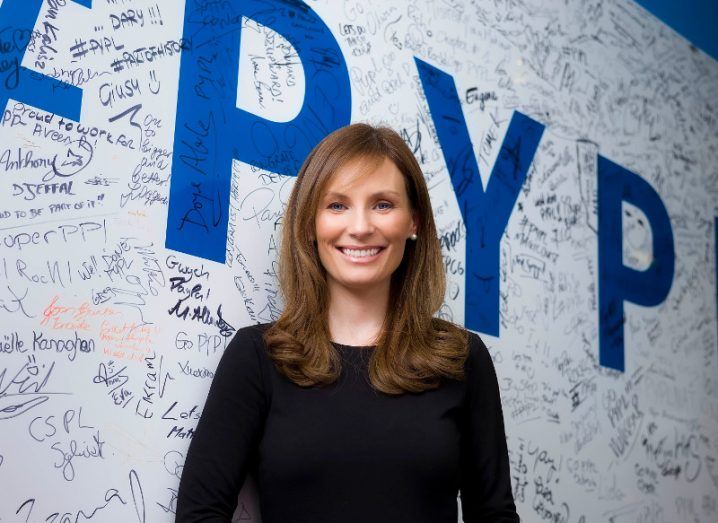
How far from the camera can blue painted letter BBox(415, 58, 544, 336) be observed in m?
2.12

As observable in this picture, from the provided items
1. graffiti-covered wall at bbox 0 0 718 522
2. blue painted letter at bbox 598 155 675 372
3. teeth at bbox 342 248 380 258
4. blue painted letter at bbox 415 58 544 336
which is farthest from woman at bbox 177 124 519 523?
blue painted letter at bbox 598 155 675 372

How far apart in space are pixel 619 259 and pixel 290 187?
1442 mm

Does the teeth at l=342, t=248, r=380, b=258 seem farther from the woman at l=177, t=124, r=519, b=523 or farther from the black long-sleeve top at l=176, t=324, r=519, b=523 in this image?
the black long-sleeve top at l=176, t=324, r=519, b=523

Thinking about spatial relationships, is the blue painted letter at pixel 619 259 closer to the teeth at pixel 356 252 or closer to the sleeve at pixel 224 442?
the teeth at pixel 356 252

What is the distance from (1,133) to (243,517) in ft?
2.75

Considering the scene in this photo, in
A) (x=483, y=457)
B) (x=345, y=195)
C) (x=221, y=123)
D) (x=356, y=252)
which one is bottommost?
(x=483, y=457)

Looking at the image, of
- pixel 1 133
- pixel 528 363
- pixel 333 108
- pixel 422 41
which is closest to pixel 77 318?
pixel 1 133

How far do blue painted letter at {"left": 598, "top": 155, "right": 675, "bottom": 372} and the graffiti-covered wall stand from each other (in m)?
0.01

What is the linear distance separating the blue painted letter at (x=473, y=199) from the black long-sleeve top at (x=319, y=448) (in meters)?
0.70

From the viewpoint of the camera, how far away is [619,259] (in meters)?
2.70

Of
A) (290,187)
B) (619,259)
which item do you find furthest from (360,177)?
(619,259)

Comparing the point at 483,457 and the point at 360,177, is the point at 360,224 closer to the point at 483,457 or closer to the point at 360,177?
the point at 360,177

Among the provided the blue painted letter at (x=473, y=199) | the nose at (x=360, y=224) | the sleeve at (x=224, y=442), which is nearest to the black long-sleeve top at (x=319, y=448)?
the sleeve at (x=224, y=442)

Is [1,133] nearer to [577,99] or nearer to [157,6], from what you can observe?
[157,6]
